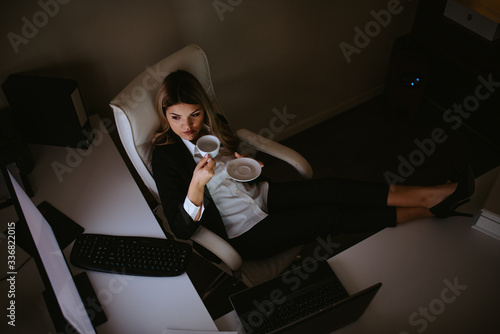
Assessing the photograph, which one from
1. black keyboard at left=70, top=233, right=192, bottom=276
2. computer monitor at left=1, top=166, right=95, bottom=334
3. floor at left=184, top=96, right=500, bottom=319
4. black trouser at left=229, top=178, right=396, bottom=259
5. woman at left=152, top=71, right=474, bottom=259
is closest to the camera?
computer monitor at left=1, top=166, right=95, bottom=334

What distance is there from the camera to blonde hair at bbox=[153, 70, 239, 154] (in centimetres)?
179

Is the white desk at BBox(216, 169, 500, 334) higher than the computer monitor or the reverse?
the reverse

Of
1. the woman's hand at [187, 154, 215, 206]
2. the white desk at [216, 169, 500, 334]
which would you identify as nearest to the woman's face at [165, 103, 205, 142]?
the woman's hand at [187, 154, 215, 206]

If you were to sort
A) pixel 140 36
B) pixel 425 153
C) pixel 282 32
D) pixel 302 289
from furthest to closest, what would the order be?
pixel 425 153, pixel 282 32, pixel 140 36, pixel 302 289

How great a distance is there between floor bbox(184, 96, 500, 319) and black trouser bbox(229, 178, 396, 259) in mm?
770

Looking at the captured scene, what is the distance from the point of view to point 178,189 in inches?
71.6

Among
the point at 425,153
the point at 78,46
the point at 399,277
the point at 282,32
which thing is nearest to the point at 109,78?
the point at 78,46

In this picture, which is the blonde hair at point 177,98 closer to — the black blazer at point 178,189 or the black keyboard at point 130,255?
the black blazer at point 178,189

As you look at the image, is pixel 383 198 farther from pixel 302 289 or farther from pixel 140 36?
pixel 140 36

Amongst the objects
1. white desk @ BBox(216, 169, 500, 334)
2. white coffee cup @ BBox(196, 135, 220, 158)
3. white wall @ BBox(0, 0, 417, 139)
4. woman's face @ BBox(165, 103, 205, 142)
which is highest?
white wall @ BBox(0, 0, 417, 139)

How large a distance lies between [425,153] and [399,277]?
1.67 metres

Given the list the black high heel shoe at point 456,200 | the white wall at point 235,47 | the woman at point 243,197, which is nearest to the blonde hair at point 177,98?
the woman at point 243,197

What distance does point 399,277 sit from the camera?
1521 mm

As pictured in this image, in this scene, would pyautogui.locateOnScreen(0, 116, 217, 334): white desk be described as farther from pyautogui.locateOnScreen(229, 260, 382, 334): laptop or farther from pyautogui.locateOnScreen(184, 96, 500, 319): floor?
pyautogui.locateOnScreen(184, 96, 500, 319): floor
